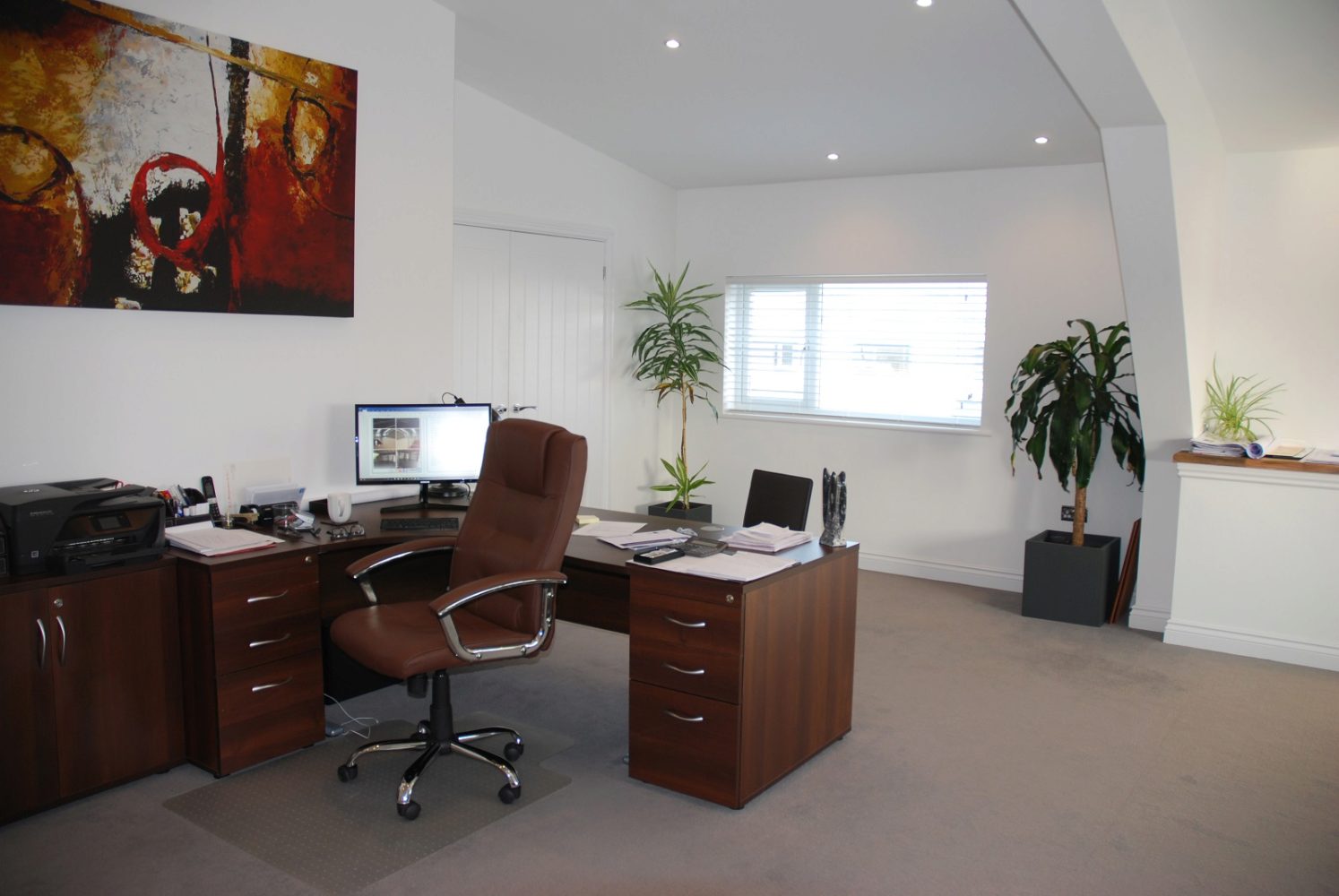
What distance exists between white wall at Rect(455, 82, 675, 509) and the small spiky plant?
3.34 m

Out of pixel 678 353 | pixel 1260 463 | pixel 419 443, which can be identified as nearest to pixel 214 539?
pixel 419 443

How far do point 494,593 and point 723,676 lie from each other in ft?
2.53

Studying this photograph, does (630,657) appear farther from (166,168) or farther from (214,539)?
(166,168)

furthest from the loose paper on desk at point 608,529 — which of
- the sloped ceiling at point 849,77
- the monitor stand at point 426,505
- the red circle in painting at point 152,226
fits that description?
the sloped ceiling at point 849,77

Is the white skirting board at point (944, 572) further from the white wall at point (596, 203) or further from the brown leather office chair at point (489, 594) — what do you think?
the brown leather office chair at point (489, 594)

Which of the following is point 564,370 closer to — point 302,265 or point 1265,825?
point 302,265

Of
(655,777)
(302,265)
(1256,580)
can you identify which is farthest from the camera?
(1256,580)

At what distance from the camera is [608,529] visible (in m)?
3.80

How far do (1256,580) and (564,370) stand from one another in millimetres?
3799

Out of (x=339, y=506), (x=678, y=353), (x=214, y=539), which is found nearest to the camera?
(x=214, y=539)

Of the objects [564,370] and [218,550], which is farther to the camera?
[564,370]

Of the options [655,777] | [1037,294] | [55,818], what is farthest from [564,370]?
[55,818]

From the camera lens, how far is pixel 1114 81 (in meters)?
3.44

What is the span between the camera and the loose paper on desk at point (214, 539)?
3275 millimetres
